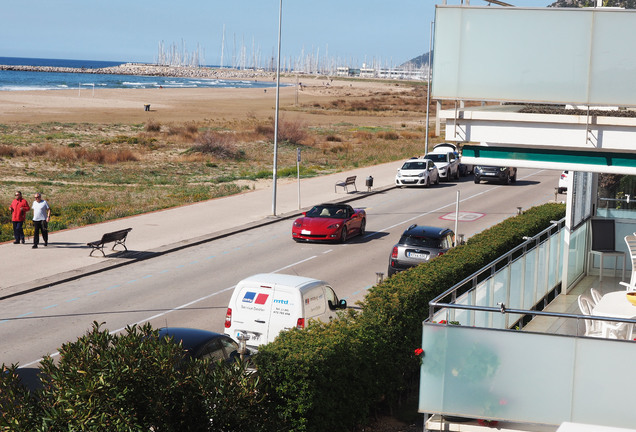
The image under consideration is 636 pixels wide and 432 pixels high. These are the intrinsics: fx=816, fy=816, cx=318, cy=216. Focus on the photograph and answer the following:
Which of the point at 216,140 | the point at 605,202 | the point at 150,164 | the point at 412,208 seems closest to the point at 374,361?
the point at 605,202

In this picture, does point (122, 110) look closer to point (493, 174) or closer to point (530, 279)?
point (493, 174)

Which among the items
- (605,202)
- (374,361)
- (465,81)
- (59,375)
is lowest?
(374,361)

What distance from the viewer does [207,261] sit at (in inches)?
1025

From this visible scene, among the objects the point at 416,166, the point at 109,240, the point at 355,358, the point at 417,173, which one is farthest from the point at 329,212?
the point at 355,358

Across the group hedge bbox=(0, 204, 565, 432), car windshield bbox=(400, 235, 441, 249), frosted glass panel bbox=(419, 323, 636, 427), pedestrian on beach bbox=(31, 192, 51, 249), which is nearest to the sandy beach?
pedestrian on beach bbox=(31, 192, 51, 249)

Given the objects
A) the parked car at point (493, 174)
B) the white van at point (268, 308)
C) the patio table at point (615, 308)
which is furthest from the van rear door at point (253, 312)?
the parked car at point (493, 174)

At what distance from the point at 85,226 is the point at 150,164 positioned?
22.3 m

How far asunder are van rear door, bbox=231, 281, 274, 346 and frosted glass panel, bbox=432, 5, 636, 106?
19.7 ft

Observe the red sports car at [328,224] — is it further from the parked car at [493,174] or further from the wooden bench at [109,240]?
the parked car at [493,174]

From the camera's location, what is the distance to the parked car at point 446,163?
4634 cm

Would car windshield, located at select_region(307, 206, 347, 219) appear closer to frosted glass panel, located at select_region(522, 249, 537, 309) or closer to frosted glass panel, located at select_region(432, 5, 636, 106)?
frosted glass panel, located at select_region(522, 249, 537, 309)

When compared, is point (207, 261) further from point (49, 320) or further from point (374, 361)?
point (374, 361)

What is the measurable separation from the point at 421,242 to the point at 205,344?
10581mm

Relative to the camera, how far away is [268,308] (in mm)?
15539
